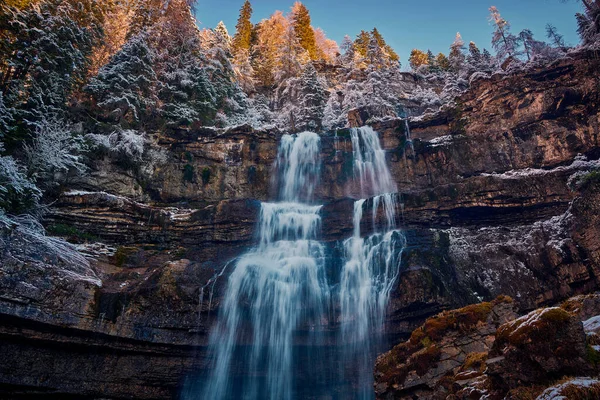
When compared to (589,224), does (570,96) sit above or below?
above

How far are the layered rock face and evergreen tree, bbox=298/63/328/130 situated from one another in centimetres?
503

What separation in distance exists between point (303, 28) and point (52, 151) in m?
36.0

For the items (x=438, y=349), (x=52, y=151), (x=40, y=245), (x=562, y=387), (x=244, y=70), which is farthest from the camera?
(x=244, y=70)

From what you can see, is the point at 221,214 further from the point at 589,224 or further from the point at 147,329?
the point at 589,224

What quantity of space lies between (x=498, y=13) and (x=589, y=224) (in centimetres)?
2519

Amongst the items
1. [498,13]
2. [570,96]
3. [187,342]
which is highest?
[498,13]

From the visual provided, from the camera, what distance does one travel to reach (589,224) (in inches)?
568

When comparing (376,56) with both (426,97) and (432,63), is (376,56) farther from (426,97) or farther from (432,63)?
(432,63)

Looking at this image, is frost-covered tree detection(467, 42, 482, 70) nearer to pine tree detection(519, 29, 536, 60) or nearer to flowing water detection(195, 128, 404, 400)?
pine tree detection(519, 29, 536, 60)

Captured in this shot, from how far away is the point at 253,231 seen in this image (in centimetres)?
1838

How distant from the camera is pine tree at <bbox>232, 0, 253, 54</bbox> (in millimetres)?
40594

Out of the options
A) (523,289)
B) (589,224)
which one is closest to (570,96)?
(589,224)

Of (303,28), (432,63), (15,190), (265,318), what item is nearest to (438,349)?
(265,318)

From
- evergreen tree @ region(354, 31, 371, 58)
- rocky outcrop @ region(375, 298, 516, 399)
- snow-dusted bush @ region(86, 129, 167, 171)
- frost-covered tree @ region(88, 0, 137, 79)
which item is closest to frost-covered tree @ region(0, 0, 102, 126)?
snow-dusted bush @ region(86, 129, 167, 171)
